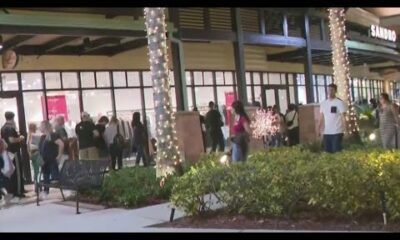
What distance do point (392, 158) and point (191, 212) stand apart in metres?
2.75

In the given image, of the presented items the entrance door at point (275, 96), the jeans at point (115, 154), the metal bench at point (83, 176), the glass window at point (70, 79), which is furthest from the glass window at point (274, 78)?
the metal bench at point (83, 176)

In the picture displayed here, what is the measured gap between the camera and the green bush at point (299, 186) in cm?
675

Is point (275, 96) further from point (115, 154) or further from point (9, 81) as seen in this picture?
point (9, 81)

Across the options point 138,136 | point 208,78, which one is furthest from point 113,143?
point 208,78

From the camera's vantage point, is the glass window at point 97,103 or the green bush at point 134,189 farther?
the glass window at point 97,103

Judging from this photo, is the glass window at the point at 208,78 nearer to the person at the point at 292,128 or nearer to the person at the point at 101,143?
the person at the point at 292,128

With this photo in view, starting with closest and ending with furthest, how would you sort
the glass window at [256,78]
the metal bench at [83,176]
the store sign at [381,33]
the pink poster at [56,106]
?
the metal bench at [83,176] → the pink poster at [56,106] → the glass window at [256,78] → the store sign at [381,33]

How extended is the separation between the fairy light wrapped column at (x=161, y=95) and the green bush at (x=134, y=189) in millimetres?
339

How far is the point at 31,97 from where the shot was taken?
1611cm

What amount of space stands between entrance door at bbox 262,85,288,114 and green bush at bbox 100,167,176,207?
1622 centimetres

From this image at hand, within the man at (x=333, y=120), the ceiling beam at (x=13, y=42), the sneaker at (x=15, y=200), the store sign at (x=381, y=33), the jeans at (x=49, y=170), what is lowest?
the sneaker at (x=15, y=200)

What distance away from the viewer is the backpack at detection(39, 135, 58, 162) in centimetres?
1162

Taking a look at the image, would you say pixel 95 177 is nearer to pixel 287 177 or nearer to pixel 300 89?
pixel 287 177

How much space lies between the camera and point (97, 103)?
1806cm
